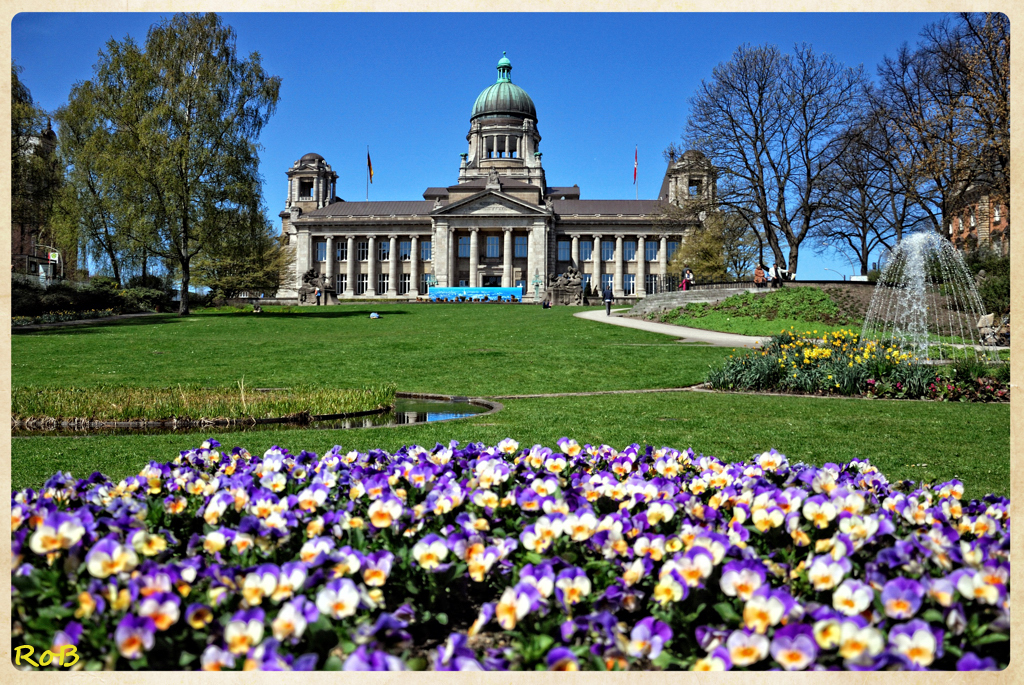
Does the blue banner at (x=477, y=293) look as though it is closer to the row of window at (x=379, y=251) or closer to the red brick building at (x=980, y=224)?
the row of window at (x=379, y=251)

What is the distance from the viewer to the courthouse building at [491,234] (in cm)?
8419

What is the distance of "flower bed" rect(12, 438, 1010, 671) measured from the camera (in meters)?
2.12

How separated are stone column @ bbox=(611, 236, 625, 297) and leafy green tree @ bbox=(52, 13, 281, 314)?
57.9 metres

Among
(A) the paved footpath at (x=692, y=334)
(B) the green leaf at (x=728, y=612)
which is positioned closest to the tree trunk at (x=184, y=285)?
(A) the paved footpath at (x=692, y=334)

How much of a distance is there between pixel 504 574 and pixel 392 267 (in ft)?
291

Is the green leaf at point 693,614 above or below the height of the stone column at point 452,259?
below

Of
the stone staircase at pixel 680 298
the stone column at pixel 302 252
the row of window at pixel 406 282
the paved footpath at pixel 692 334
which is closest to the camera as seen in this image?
the paved footpath at pixel 692 334

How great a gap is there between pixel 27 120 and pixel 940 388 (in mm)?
19713

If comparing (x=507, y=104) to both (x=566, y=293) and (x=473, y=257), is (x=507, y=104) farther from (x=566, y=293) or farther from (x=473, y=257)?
(x=566, y=293)

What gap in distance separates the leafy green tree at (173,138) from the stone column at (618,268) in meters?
57.9

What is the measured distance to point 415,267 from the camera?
88438 millimetres

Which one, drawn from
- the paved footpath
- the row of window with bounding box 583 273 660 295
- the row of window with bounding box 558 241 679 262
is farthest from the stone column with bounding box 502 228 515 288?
the paved footpath

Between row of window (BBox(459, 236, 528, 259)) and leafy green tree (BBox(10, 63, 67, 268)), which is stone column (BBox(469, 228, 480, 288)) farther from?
leafy green tree (BBox(10, 63, 67, 268))

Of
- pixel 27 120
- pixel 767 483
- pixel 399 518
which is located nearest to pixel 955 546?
pixel 767 483
